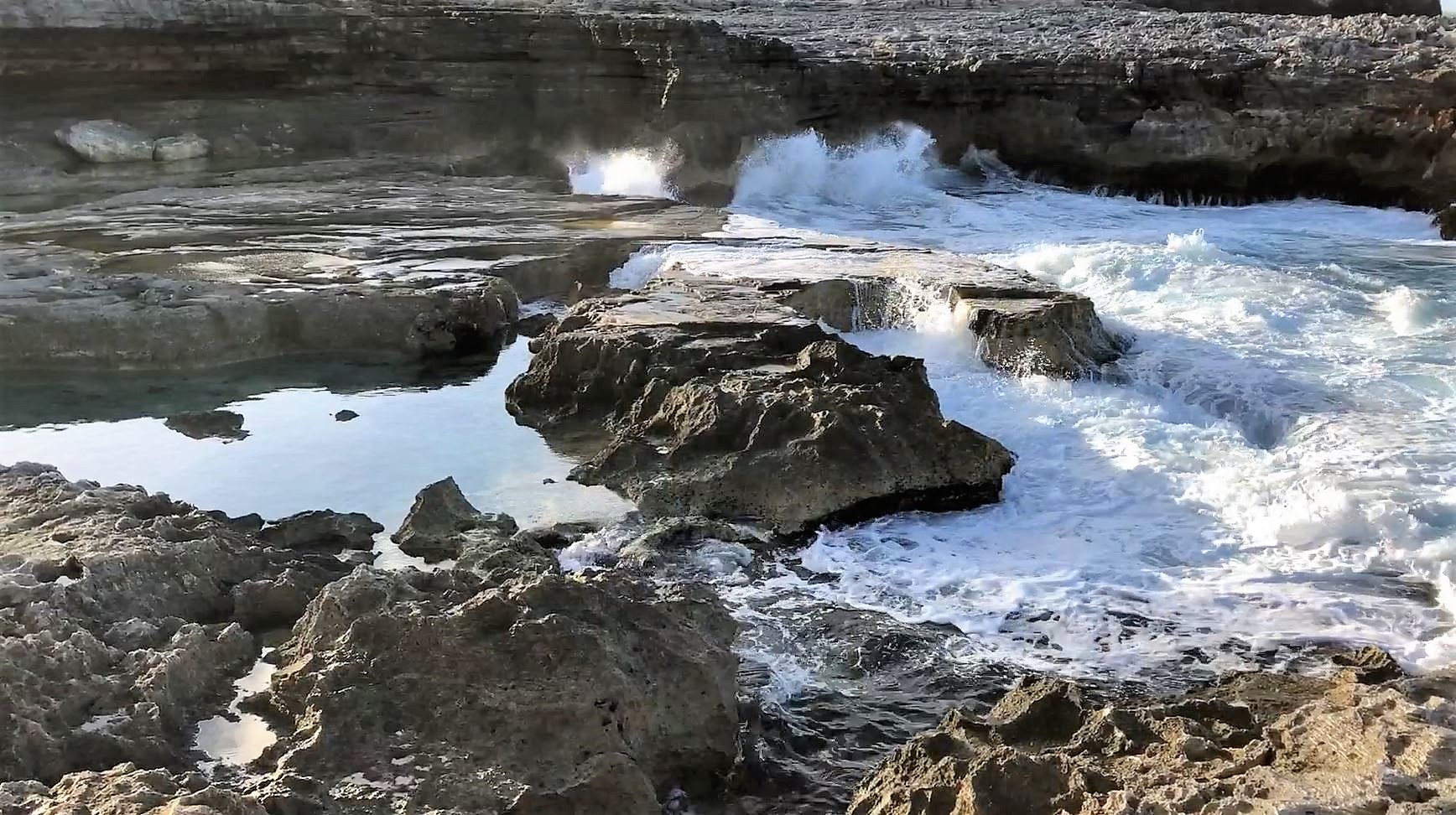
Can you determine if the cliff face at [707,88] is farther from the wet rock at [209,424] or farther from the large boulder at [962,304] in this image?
the wet rock at [209,424]

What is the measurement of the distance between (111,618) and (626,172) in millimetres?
12002

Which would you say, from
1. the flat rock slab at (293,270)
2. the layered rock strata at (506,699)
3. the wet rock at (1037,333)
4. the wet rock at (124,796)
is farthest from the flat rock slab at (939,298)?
the wet rock at (124,796)

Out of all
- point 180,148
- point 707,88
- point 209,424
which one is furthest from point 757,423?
point 180,148

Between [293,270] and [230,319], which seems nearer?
[230,319]

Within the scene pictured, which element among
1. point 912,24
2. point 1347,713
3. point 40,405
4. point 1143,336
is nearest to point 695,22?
point 912,24

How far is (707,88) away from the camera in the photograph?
15.6m

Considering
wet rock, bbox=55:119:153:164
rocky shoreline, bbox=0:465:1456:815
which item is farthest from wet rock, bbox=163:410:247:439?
wet rock, bbox=55:119:153:164

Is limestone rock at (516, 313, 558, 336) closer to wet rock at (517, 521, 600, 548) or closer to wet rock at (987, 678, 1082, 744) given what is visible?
wet rock at (517, 521, 600, 548)

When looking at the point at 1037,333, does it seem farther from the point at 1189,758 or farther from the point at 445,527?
the point at 1189,758

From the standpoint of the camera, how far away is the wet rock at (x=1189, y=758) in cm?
253

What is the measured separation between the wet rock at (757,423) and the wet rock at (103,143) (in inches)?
397

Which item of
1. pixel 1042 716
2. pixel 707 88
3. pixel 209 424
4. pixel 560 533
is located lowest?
pixel 209 424

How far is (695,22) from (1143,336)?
912 centimetres

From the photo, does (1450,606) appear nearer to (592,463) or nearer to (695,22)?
(592,463)
